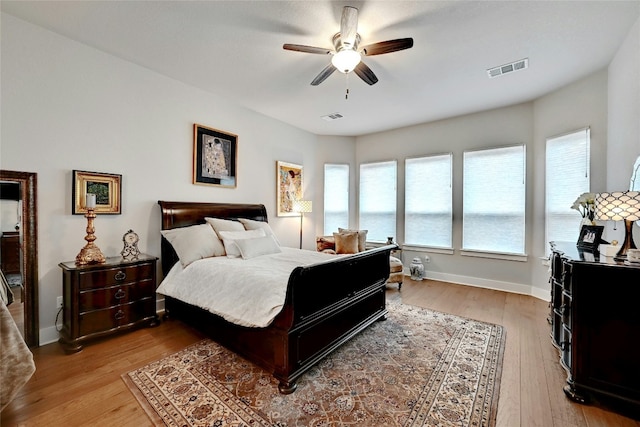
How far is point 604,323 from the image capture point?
1.80 meters

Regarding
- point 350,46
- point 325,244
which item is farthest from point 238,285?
point 325,244

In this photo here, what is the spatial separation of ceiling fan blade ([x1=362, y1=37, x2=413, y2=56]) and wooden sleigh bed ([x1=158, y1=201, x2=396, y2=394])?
184cm

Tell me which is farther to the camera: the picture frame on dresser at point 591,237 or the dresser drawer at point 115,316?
the dresser drawer at point 115,316

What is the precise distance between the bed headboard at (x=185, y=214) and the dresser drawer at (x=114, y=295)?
0.42m

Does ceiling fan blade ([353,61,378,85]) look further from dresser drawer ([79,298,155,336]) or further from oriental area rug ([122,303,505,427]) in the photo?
dresser drawer ([79,298,155,336])

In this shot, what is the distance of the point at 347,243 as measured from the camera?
179 inches

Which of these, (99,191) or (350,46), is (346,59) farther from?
(99,191)

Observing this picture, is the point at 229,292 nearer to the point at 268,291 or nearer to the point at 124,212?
the point at 268,291

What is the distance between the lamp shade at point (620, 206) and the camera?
1.80m

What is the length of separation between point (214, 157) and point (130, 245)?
1619 millimetres

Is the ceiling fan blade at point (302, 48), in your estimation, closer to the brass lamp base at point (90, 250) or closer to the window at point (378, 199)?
the brass lamp base at point (90, 250)

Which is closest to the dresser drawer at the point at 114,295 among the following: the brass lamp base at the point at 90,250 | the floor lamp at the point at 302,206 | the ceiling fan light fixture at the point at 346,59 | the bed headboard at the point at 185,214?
the brass lamp base at the point at 90,250

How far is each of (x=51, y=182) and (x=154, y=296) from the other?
1.48m

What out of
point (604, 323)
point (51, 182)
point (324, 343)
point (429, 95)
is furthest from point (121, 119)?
point (604, 323)
